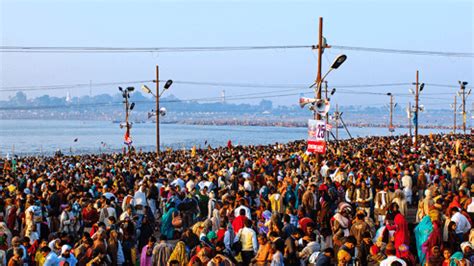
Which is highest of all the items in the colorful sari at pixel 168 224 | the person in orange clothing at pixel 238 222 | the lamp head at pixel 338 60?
the lamp head at pixel 338 60

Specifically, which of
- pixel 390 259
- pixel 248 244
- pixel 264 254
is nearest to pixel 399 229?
pixel 390 259

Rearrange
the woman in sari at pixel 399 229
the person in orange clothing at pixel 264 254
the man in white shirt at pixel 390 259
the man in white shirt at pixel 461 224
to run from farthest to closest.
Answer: the man in white shirt at pixel 461 224, the woman in sari at pixel 399 229, the person in orange clothing at pixel 264 254, the man in white shirt at pixel 390 259

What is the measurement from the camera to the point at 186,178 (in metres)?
19.5

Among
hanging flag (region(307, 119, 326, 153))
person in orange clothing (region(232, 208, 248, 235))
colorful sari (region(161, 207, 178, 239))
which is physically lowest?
colorful sari (region(161, 207, 178, 239))

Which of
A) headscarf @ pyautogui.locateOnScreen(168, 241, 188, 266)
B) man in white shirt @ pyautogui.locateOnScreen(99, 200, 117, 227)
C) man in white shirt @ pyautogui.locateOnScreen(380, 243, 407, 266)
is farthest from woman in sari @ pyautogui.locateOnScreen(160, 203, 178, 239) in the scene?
man in white shirt @ pyautogui.locateOnScreen(380, 243, 407, 266)

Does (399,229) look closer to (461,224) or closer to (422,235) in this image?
(422,235)

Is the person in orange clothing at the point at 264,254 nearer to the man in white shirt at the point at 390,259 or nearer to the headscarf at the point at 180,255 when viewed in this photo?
the headscarf at the point at 180,255

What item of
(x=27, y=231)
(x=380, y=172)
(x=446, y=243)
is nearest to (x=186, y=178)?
(x=380, y=172)

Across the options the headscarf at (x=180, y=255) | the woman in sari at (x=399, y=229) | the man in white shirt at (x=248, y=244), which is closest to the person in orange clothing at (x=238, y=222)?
the man in white shirt at (x=248, y=244)

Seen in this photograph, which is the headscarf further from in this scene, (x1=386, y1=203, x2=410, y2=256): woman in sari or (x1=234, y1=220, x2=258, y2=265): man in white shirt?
(x1=386, y1=203, x2=410, y2=256): woman in sari

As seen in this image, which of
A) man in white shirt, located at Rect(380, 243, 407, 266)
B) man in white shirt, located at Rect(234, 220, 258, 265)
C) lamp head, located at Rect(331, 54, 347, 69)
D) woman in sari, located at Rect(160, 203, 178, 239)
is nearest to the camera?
man in white shirt, located at Rect(380, 243, 407, 266)

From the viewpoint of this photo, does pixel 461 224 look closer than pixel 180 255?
No

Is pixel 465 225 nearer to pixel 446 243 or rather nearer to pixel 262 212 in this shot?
Answer: pixel 446 243

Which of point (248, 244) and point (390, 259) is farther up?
point (390, 259)
